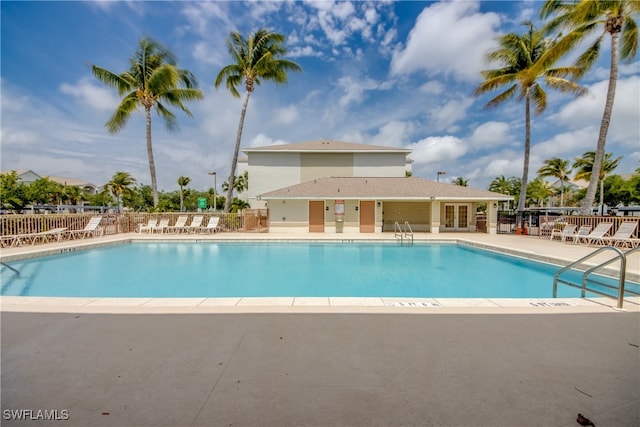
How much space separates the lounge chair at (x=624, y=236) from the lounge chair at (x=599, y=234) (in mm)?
294

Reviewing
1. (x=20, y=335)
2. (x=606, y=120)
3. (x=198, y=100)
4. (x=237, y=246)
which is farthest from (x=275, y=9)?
(x=606, y=120)

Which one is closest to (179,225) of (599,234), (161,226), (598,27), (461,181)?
(161,226)

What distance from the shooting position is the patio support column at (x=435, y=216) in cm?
1739

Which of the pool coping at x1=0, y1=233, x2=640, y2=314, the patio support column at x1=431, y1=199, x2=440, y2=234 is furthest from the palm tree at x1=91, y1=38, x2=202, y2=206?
the patio support column at x1=431, y1=199, x2=440, y2=234

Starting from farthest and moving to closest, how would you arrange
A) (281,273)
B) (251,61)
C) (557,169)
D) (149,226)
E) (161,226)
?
1. (557,169)
2. (251,61)
3. (161,226)
4. (149,226)
5. (281,273)

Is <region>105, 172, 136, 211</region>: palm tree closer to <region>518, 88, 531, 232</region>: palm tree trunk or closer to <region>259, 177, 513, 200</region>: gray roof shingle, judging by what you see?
<region>259, 177, 513, 200</region>: gray roof shingle

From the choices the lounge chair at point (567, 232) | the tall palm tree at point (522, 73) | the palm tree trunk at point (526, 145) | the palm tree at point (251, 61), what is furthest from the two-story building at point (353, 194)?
the tall palm tree at point (522, 73)

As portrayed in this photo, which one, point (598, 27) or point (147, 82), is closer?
point (598, 27)

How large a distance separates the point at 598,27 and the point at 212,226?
Result: 2325cm

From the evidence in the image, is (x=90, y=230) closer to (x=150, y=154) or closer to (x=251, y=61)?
(x=150, y=154)

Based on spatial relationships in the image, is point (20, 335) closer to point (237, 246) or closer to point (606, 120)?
point (237, 246)

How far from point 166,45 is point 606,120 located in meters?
26.7

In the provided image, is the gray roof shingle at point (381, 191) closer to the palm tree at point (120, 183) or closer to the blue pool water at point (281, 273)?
the blue pool water at point (281, 273)

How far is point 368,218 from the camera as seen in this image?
1783 cm
